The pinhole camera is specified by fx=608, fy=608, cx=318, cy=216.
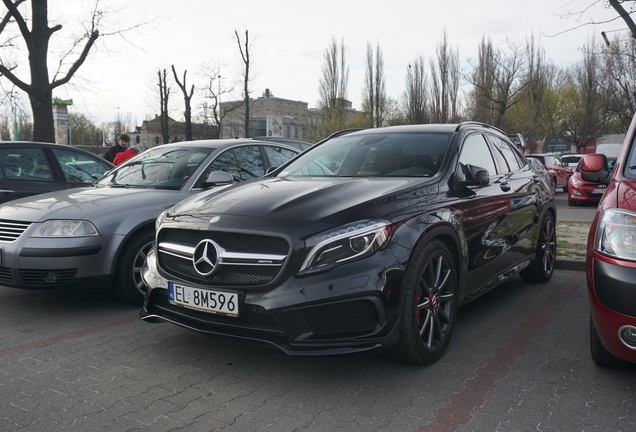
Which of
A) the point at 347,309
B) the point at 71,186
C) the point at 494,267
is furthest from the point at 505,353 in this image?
the point at 71,186

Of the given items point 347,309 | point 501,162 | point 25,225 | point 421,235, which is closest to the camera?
point 347,309

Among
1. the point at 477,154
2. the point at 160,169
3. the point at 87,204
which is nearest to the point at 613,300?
the point at 477,154

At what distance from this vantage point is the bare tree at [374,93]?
54.6 metres

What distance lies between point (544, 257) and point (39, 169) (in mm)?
5951

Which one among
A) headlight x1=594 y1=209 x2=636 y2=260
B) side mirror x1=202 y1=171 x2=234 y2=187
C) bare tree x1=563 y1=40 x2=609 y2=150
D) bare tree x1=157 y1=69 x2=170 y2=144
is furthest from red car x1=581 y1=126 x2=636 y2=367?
bare tree x1=563 y1=40 x2=609 y2=150

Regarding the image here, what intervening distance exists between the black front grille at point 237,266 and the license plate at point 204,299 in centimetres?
6

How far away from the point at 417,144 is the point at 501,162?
3.69 feet

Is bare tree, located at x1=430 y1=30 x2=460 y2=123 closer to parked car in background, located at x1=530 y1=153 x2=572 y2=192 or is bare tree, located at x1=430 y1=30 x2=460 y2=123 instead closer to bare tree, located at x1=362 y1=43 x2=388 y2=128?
bare tree, located at x1=362 y1=43 x2=388 y2=128

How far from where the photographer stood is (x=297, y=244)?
3.32 metres

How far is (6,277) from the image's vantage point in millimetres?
5020

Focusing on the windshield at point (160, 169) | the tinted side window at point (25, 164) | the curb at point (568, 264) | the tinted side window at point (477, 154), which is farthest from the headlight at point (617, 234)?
the tinted side window at point (25, 164)

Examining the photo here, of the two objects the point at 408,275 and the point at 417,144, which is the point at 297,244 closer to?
the point at 408,275

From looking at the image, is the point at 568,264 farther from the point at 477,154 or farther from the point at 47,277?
the point at 47,277

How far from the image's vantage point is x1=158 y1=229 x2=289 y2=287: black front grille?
338cm
